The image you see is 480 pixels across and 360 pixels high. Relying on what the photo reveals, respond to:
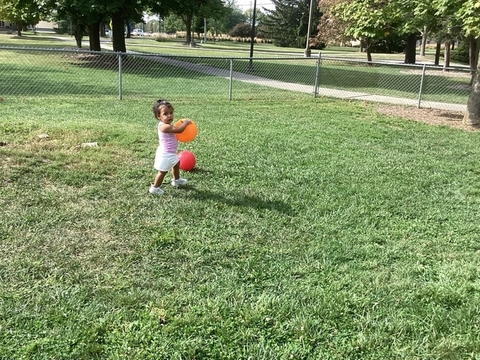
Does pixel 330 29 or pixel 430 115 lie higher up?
pixel 330 29

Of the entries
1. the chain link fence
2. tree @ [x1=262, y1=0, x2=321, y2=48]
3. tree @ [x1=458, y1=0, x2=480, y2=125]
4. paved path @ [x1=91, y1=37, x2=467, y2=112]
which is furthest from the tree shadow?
tree @ [x1=262, y1=0, x2=321, y2=48]

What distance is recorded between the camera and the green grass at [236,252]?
2.47m

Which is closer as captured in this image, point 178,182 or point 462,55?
point 178,182

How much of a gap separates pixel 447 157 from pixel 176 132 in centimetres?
457

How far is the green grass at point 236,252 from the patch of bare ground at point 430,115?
134 inches

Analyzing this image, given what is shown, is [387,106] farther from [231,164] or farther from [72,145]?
[72,145]

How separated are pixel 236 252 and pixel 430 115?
9.00 meters

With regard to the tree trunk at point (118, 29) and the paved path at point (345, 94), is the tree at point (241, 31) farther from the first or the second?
the paved path at point (345, 94)

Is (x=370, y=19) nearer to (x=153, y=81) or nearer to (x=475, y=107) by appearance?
(x=475, y=107)

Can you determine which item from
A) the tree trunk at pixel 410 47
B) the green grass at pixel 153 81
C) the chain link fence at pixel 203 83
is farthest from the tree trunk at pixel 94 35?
the tree trunk at pixel 410 47

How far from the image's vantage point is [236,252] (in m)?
3.44

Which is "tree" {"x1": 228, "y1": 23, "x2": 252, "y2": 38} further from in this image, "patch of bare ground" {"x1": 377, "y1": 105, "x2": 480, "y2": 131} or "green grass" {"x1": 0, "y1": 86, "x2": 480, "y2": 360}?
"green grass" {"x1": 0, "y1": 86, "x2": 480, "y2": 360}

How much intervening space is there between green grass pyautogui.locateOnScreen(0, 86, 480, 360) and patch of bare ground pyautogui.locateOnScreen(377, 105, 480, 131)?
3.41 m

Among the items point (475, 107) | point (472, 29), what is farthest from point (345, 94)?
point (472, 29)
